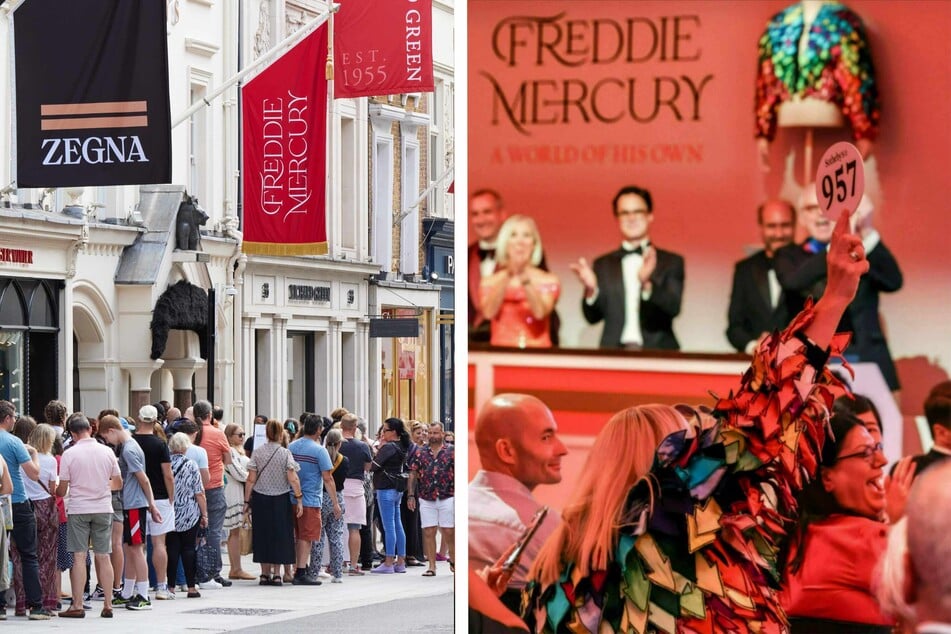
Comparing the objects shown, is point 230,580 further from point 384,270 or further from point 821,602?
point 384,270

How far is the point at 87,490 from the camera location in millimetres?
14078

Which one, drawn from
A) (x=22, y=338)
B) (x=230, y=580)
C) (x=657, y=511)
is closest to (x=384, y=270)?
(x=22, y=338)

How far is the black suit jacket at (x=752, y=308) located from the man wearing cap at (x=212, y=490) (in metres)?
12.9

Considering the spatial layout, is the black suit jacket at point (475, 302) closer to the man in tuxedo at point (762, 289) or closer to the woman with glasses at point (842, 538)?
the man in tuxedo at point (762, 289)

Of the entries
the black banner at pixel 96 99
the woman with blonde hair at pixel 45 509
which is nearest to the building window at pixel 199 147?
the black banner at pixel 96 99

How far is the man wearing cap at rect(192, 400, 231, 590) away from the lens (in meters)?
16.9

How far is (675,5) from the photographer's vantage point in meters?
4.23

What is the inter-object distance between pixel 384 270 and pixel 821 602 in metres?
39.3

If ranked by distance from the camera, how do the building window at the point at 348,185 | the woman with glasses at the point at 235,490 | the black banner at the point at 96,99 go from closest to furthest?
1. the black banner at the point at 96,99
2. the woman with glasses at the point at 235,490
3. the building window at the point at 348,185

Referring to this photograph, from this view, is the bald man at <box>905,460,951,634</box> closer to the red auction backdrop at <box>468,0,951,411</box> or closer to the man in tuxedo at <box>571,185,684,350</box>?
the red auction backdrop at <box>468,0,951,411</box>

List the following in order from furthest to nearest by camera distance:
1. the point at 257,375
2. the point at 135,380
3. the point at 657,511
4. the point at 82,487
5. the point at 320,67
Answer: the point at 257,375 → the point at 135,380 → the point at 320,67 → the point at 82,487 → the point at 657,511

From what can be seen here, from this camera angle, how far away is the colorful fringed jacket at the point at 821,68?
4.10 metres

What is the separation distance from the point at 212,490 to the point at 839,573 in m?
13.3

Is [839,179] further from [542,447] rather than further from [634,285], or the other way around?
[542,447]
